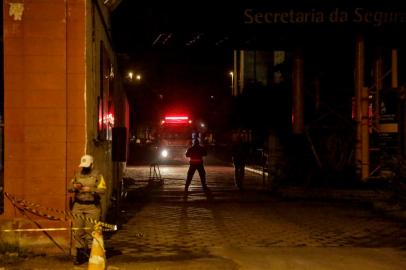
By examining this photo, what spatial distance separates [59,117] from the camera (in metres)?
10.3

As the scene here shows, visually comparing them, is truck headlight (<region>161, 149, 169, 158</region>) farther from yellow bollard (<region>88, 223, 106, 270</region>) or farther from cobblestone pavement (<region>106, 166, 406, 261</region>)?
yellow bollard (<region>88, 223, 106, 270</region>)

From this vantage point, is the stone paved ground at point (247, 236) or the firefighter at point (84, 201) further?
the stone paved ground at point (247, 236)

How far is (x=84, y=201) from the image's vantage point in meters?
9.60

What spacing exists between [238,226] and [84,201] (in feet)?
16.2

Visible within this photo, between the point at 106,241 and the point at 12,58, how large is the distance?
3745 mm

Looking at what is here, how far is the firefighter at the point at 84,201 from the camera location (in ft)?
31.2

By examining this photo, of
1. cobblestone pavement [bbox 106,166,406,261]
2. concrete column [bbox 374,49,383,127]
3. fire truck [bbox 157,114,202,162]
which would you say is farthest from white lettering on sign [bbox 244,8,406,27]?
fire truck [bbox 157,114,202,162]

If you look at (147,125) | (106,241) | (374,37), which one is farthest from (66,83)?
(147,125)

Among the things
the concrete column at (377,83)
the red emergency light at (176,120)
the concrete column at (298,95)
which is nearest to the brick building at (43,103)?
the concrete column at (298,95)

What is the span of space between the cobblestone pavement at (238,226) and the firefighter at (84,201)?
38.0 inches

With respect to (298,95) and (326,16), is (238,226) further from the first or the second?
(298,95)

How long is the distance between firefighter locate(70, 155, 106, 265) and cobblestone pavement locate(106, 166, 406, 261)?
965mm

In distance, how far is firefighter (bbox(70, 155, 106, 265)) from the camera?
9523 mm

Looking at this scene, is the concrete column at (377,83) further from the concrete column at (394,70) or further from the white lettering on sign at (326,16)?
the white lettering on sign at (326,16)
